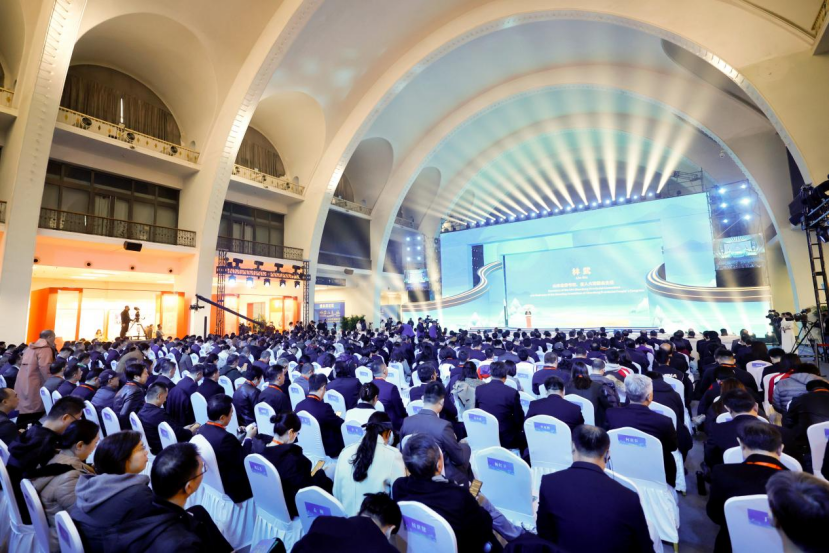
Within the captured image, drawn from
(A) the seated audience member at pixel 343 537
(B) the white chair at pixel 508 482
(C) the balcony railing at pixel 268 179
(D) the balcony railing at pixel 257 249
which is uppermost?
(C) the balcony railing at pixel 268 179

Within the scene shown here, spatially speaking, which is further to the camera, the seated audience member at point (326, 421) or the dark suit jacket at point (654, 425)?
the seated audience member at point (326, 421)

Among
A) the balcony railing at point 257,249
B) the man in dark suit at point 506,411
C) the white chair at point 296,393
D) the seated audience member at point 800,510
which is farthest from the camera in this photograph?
the balcony railing at point 257,249

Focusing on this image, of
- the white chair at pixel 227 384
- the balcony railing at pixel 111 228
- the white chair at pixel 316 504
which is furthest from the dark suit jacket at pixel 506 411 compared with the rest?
the balcony railing at pixel 111 228

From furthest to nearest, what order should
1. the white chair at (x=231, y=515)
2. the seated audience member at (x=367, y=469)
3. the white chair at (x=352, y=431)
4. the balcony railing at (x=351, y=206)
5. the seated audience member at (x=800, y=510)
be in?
1. the balcony railing at (x=351, y=206)
2. the white chair at (x=352, y=431)
3. the white chair at (x=231, y=515)
4. the seated audience member at (x=367, y=469)
5. the seated audience member at (x=800, y=510)

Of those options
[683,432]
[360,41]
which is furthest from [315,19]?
[683,432]

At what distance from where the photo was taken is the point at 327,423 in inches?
137

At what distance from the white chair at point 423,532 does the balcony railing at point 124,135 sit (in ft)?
47.4

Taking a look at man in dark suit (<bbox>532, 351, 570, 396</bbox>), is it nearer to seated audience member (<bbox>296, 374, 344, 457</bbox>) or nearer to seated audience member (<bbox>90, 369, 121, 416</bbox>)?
seated audience member (<bbox>296, 374, 344, 457</bbox>)

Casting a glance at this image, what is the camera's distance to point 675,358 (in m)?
5.73

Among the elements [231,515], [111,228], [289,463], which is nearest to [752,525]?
[289,463]

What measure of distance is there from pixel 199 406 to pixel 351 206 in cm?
1676

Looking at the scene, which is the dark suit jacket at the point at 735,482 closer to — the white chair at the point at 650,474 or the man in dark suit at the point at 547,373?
the white chair at the point at 650,474

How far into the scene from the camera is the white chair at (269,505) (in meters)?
2.18

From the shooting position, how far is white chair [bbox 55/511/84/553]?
145 centimetres
